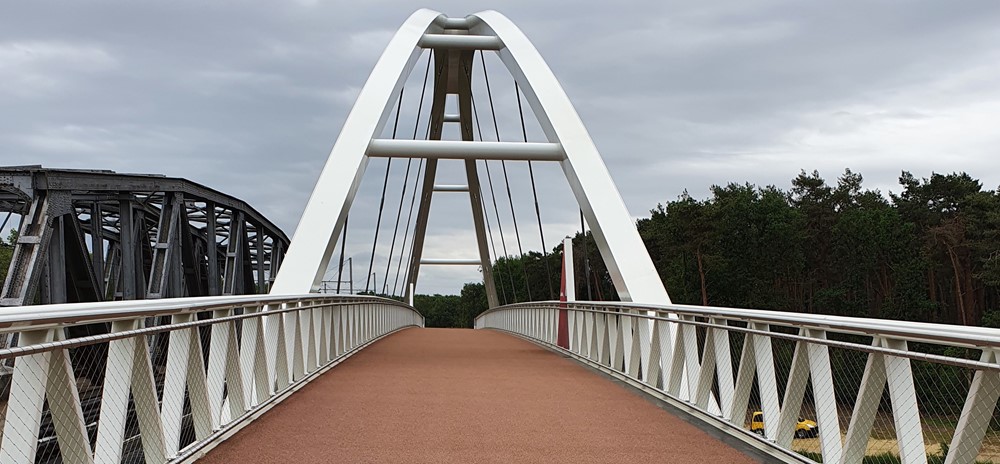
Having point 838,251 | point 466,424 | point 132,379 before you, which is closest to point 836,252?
point 838,251

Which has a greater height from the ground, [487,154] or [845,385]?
[487,154]

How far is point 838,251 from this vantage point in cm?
5962

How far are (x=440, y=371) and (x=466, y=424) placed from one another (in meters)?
4.58

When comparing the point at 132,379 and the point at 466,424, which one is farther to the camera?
the point at 466,424

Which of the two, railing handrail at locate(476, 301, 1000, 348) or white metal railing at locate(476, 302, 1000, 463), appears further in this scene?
white metal railing at locate(476, 302, 1000, 463)

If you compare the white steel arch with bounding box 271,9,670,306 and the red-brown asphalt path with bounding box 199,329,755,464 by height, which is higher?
the white steel arch with bounding box 271,9,670,306

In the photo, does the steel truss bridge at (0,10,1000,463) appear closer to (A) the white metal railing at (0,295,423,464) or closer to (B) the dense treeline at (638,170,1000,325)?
(A) the white metal railing at (0,295,423,464)

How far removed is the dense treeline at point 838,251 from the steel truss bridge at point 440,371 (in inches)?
1573

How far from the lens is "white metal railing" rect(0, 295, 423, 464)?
3.68 metres

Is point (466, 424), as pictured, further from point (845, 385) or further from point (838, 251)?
point (838, 251)

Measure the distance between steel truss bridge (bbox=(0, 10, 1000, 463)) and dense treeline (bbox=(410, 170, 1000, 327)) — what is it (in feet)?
131

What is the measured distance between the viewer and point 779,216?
201 feet

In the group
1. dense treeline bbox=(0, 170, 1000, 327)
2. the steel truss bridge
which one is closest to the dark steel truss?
the steel truss bridge

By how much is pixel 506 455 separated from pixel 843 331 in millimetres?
2056
